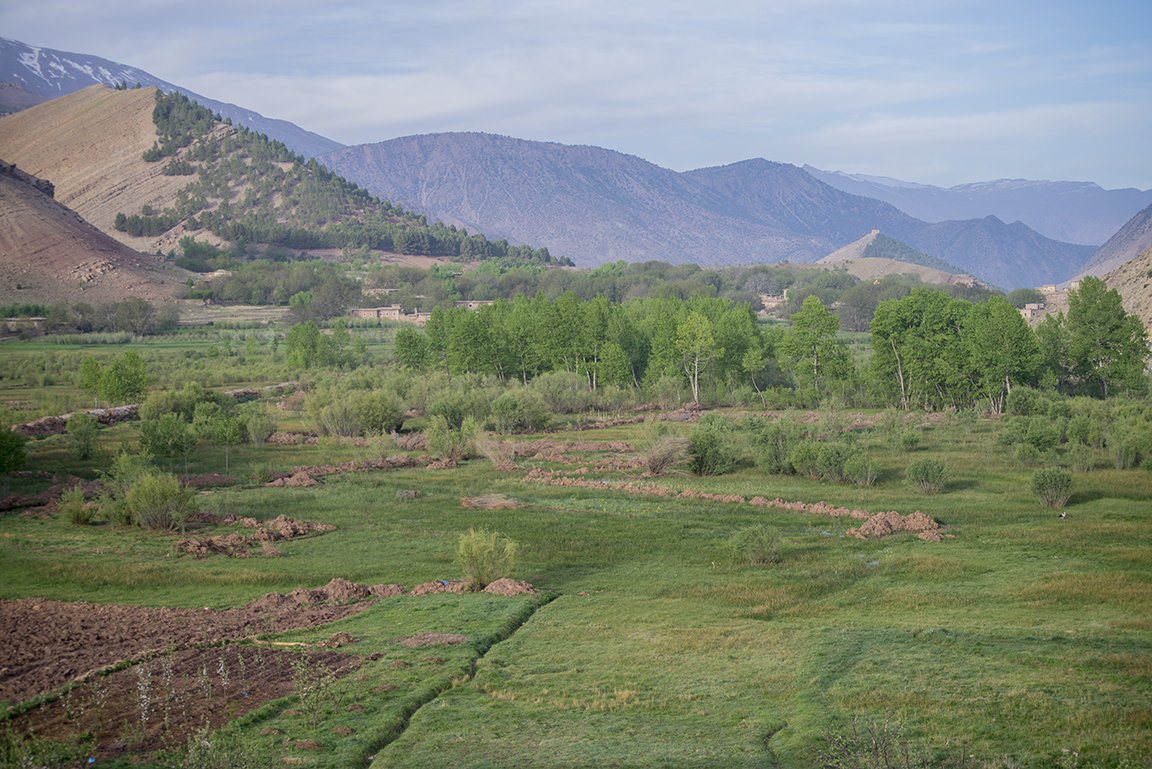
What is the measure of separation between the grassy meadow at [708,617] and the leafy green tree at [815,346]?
2672 cm

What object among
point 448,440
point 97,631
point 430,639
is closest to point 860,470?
point 448,440

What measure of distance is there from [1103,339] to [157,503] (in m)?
57.3

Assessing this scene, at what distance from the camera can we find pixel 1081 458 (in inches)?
1328

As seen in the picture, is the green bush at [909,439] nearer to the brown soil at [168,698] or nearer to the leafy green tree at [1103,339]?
the leafy green tree at [1103,339]

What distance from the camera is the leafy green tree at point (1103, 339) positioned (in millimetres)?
53000

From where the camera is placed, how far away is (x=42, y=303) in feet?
365

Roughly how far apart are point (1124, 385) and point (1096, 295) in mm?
6617

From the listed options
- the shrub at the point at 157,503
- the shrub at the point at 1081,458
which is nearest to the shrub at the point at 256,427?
the shrub at the point at 157,503

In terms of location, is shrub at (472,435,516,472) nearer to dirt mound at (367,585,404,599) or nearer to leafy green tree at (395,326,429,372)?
dirt mound at (367,585,404,599)

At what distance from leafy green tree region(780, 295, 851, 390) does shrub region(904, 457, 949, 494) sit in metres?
29.0

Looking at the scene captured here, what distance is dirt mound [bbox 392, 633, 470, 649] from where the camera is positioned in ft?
52.6

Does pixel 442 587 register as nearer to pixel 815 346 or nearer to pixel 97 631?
pixel 97 631

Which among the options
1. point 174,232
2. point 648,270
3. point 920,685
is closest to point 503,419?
point 920,685

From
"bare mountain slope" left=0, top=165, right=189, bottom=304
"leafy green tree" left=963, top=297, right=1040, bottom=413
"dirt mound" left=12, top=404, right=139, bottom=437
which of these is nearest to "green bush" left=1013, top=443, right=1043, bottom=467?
"leafy green tree" left=963, top=297, right=1040, bottom=413
